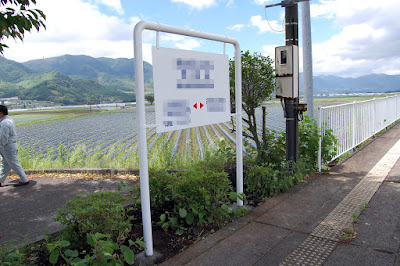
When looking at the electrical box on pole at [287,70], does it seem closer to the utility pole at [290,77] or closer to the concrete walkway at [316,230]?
the utility pole at [290,77]

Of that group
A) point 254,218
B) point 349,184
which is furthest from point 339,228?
point 349,184

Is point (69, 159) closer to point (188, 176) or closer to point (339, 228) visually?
point (188, 176)

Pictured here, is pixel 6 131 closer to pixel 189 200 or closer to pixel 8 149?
pixel 8 149

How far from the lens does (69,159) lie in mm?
9344

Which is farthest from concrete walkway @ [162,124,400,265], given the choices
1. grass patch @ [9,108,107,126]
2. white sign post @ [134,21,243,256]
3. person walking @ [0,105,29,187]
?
grass patch @ [9,108,107,126]

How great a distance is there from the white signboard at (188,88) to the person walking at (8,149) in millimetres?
4939

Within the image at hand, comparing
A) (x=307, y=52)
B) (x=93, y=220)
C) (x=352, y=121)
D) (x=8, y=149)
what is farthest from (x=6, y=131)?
(x=352, y=121)

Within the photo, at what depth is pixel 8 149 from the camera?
6.77 m

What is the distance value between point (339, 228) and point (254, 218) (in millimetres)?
1019

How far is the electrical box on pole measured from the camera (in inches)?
223

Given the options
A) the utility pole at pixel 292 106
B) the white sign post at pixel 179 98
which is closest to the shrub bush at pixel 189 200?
the white sign post at pixel 179 98

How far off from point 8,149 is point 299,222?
6144mm

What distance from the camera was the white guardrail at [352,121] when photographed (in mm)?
6778

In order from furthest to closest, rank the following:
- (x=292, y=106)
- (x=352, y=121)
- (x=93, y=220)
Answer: (x=352, y=121) → (x=292, y=106) → (x=93, y=220)
